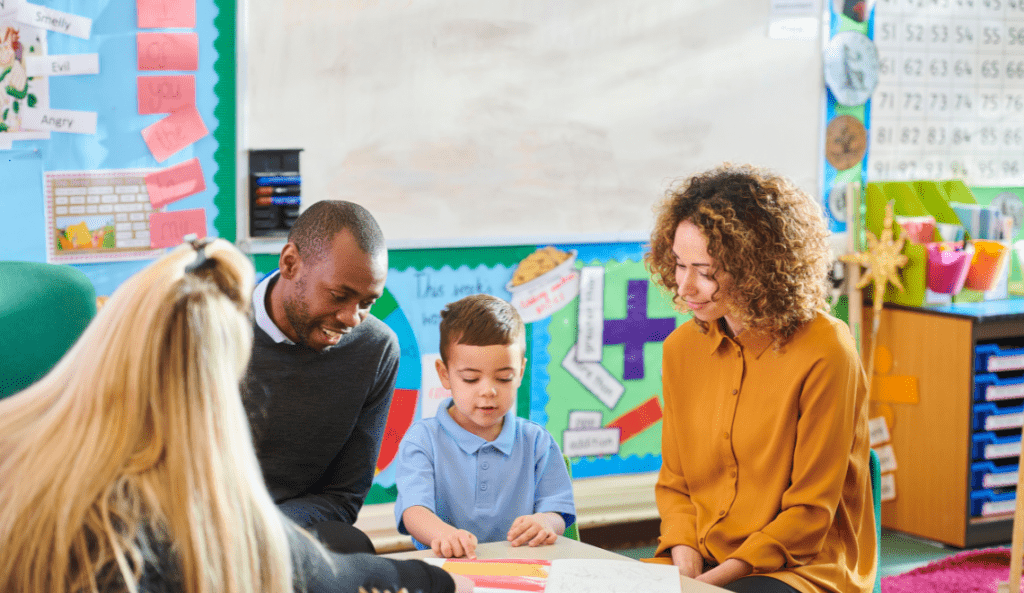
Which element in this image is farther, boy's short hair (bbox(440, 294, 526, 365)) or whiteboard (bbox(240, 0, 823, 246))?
whiteboard (bbox(240, 0, 823, 246))

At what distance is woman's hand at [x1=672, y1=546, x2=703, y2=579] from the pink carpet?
137 cm

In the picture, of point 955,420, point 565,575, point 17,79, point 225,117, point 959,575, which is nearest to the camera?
point 565,575

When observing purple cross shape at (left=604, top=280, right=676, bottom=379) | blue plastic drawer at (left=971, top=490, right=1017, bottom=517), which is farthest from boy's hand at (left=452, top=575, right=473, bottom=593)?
blue plastic drawer at (left=971, top=490, right=1017, bottom=517)

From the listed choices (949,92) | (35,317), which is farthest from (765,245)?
(949,92)

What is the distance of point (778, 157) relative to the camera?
3.31 m

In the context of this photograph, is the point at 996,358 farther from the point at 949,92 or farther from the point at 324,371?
the point at 324,371

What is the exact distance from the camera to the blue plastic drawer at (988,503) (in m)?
3.22

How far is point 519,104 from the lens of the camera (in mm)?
2936

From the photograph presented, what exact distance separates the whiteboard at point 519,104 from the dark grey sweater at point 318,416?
98 centimetres

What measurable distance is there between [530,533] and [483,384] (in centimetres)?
31

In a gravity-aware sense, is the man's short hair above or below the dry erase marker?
below

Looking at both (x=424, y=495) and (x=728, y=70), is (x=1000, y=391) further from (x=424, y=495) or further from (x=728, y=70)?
(x=424, y=495)

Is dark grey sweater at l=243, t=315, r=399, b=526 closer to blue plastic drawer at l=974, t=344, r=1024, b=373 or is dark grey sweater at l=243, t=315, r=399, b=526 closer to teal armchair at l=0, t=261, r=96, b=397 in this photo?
teal armchair at l=0, t=261, r=96, b=397

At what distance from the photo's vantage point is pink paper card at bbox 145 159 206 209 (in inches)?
100
